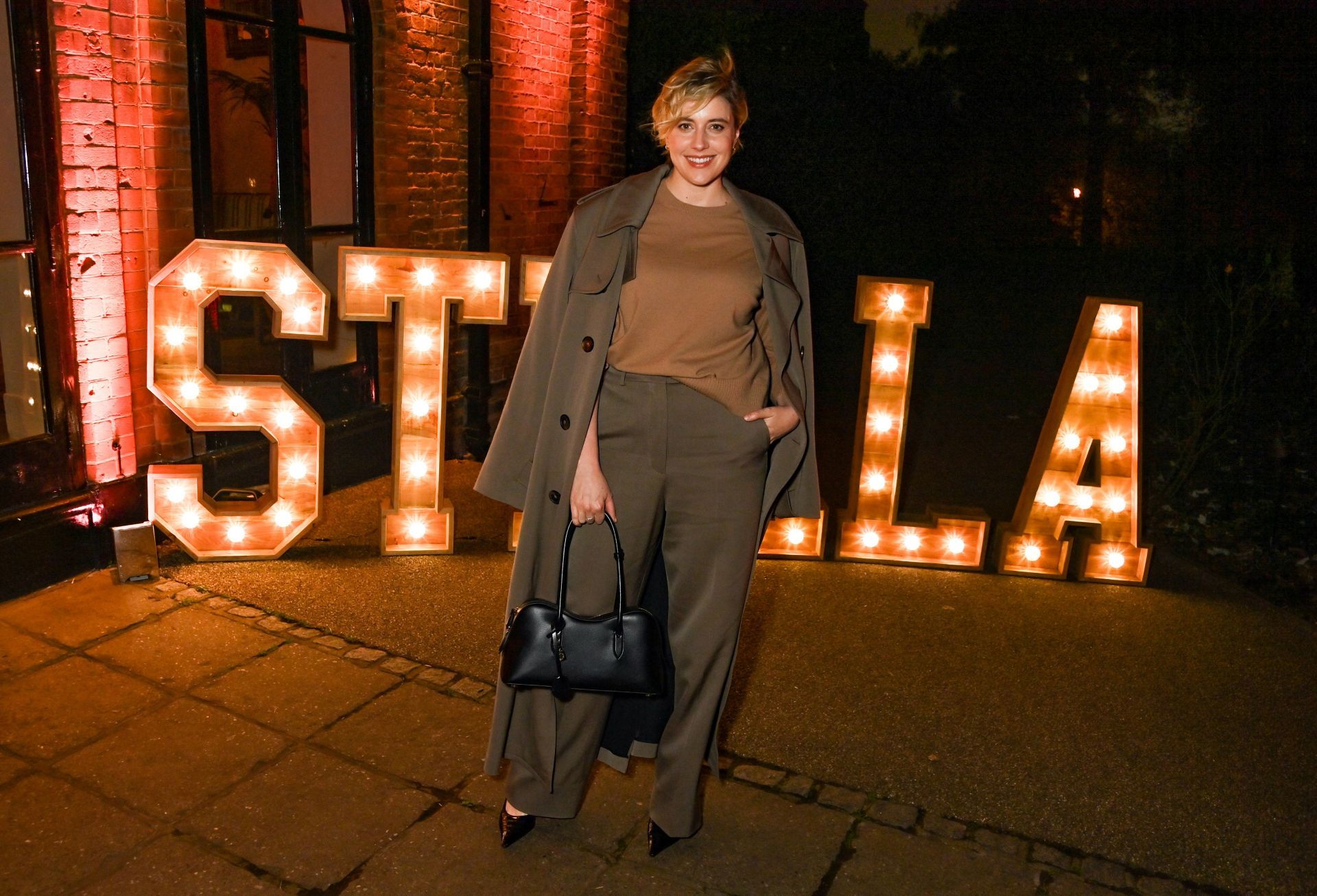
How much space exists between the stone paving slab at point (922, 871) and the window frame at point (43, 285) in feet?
13.4

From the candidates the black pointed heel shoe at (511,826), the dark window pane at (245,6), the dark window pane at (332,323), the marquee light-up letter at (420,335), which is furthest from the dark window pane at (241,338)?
the black pointed heel shoe at (511,826)

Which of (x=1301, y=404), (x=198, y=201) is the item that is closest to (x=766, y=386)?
(x=198, y=201)

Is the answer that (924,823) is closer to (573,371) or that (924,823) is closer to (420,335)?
(573,371)

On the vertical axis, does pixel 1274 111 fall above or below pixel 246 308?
above

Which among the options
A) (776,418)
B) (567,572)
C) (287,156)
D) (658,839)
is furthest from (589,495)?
(287,156)

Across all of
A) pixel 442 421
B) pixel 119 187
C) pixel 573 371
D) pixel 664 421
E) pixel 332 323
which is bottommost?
pixel 442 421

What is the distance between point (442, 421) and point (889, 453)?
7.84 ft

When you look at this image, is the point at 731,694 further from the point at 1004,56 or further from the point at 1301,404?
the point at 1004,56

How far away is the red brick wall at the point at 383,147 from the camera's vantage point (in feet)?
17.6

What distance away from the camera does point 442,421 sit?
5.95 metres

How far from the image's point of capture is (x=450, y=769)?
3.88 m

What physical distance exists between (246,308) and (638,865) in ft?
15.3

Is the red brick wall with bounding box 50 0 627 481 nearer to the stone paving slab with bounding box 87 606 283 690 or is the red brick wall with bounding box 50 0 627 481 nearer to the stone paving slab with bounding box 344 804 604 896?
the stone paving slab with bounding box 87 606 283 690

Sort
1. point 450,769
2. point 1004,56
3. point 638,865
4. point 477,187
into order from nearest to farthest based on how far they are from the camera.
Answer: point 638,865
point 450,769
point 477,187
point 1004,56
